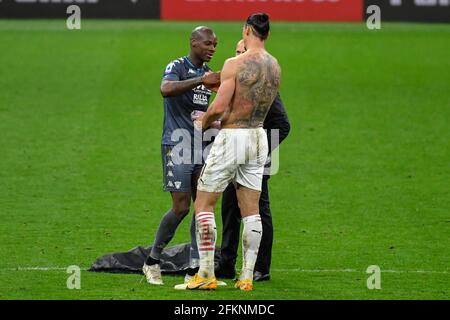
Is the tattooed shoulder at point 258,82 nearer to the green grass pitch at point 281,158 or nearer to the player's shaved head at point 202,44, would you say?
the player's shaved head at point 202,44

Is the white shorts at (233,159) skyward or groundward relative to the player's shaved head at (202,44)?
groundward

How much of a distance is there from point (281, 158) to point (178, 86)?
8.45 m

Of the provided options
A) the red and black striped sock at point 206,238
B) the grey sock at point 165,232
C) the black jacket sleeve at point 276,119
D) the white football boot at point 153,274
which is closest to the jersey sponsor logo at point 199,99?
the black jacket sleeve at point 276,119

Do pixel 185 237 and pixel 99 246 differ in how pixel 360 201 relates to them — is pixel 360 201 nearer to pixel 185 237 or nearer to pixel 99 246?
pixel 185 237

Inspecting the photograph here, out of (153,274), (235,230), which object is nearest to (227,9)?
(235,230)

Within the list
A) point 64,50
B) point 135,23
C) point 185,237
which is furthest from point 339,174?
point 135,23

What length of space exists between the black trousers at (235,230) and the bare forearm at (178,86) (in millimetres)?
1340

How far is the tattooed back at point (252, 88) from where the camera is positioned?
33.8ft

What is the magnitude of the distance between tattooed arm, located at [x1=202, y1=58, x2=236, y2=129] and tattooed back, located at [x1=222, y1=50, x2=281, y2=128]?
5 centimetres

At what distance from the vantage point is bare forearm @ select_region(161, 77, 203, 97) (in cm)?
1057

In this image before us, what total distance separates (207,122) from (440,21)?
25.2m

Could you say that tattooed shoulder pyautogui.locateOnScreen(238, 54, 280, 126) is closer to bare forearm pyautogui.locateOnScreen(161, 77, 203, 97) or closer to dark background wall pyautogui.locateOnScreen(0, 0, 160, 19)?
bare forearm pyautogui.locateOnScreen(161, 77, 203, 97)

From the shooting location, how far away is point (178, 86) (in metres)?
10.7

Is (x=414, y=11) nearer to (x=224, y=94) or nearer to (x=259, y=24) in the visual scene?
(x=259, y=24)
